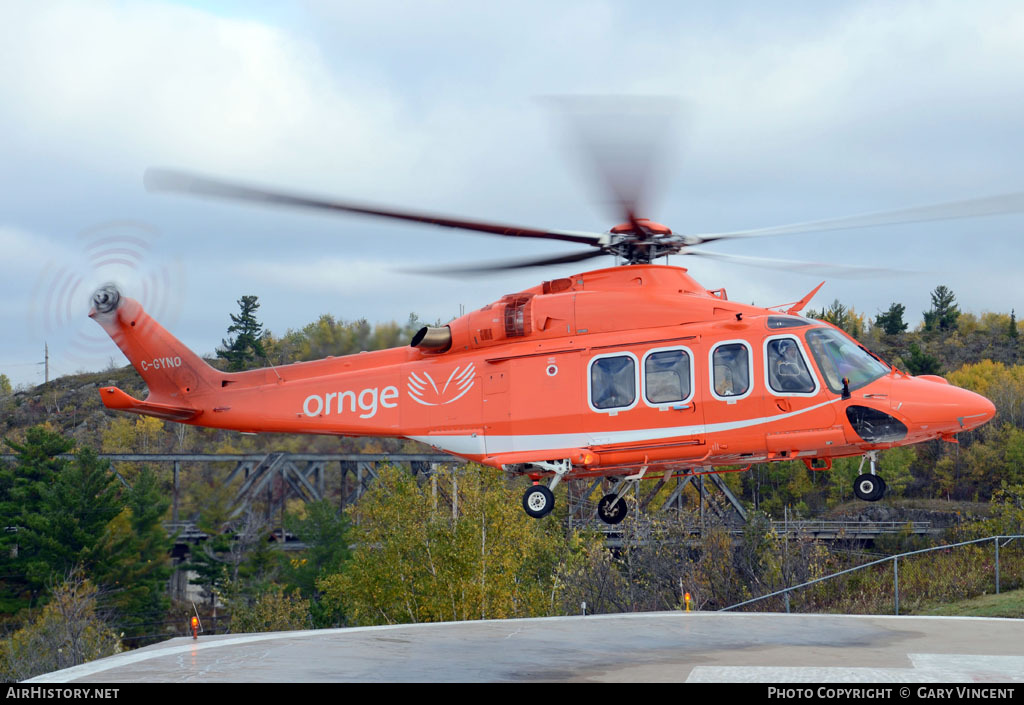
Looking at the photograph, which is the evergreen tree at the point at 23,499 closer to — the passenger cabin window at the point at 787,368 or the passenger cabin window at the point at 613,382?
the passenger cabin window at the point at 613,382

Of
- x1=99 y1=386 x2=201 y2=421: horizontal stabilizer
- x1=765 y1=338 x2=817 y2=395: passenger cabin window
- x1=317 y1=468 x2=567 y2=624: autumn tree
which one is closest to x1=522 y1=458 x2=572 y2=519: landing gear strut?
x1=765 y1=338 x2=817 y2=395: passenger cabin window

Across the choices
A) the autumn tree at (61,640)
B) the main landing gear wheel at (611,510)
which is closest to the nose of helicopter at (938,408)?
the main landing gear wheel at (611,510)

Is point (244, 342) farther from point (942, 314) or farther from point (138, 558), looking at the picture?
point (942, 314)

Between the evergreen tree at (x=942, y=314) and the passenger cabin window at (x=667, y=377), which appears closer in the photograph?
the passenger cabin window at (x=667, y=377)

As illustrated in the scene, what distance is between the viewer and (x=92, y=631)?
5947 centimetres

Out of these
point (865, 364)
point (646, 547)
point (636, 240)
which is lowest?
point (646, 547)

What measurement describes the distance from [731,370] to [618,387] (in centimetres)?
196

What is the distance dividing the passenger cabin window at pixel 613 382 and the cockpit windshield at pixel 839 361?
3052 mm

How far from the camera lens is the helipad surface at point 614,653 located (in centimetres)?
1552

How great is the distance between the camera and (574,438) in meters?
18.6

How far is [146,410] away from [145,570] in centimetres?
4936

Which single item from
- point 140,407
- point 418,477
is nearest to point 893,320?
point 418,477
